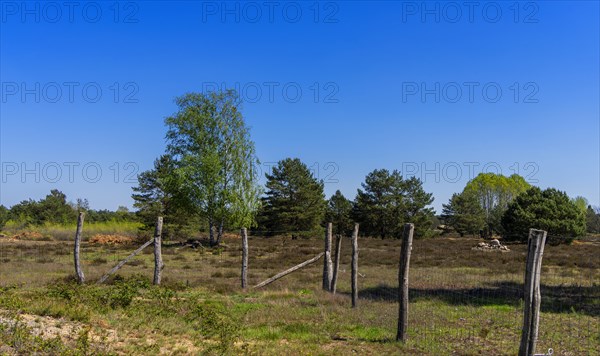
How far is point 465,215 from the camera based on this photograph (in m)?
70.4

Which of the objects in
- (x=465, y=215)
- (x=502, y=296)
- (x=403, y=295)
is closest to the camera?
(x=403, y=295)

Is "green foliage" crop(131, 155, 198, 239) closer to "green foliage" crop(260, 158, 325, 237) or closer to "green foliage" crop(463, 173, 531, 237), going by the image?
"green foliage" crop(260, 158, 325, 237)

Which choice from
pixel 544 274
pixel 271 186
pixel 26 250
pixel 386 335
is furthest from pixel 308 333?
pixel 271 186

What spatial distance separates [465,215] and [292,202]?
3156 cm

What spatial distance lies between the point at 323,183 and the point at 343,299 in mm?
46376

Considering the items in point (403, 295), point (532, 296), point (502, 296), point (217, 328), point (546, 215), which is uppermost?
point (546, 215)

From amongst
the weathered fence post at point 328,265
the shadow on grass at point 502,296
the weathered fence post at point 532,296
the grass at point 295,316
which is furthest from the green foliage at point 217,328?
the shadow on grass at point 502,296

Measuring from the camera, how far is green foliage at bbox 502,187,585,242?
49500 millimetres

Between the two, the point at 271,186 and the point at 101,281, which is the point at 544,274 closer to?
the point at 101,281

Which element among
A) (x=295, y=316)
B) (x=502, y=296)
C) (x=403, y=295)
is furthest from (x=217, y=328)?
(x=502, y=296)

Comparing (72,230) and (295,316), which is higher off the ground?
(72,230)

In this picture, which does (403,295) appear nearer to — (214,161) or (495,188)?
(214,161)

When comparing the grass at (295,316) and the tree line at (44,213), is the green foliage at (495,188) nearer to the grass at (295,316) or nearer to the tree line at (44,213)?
the tree line at (44,213)

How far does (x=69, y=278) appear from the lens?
15.6m
